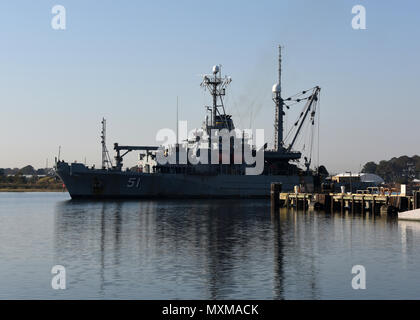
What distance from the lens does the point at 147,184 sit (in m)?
95.3

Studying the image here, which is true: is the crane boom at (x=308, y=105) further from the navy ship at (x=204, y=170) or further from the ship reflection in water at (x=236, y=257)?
the ship reflection in water at (x=236, y=257)

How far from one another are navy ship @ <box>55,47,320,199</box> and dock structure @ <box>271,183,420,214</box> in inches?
653

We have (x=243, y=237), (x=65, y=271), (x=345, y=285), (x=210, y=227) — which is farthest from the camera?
(x=210, y=227)

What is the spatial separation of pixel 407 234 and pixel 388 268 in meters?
14.9

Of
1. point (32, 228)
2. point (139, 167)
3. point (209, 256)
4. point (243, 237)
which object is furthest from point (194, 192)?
point (209, 256)

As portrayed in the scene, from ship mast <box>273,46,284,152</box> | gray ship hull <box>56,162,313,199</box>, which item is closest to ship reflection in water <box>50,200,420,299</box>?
gray ship hull <box>56,162,313,199</box>

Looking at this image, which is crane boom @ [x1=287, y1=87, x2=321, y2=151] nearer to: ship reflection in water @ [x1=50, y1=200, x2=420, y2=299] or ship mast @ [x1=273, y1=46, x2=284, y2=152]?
ship mast @ [x1=273, y1=46, x2=284, y2=152]

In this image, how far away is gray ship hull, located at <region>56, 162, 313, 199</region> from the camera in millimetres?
93562

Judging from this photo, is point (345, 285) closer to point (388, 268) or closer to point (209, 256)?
point (388, 268)

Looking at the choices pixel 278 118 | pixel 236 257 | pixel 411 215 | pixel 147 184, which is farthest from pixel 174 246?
pixel 278 118

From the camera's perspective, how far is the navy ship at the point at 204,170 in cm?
9469

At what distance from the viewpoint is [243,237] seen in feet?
139

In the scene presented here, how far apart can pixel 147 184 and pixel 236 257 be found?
209 ft
